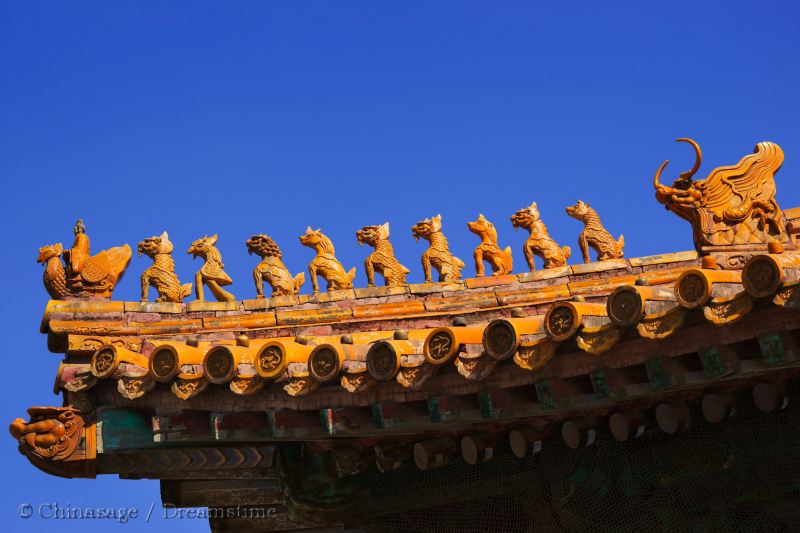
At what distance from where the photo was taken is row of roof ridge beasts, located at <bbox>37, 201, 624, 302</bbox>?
34.7 feet

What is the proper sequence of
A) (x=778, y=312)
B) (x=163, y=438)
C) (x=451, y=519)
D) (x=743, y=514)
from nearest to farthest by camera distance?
(x=778, y=312) < (x=743, y=514) < (x=163, y=438) < (x=451, y=519)

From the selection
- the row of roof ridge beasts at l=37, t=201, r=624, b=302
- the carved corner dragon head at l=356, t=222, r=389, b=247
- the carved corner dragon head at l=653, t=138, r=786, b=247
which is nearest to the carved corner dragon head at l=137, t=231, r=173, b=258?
the row of roof ridge beasts at l=37, t=201, r=624, b=302

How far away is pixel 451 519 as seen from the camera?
10.2m

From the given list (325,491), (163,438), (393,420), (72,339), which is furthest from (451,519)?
(72,339)

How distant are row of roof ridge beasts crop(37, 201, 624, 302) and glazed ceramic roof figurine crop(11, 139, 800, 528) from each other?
17 mm

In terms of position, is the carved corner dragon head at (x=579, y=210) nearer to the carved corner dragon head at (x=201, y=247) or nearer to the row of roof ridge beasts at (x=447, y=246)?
the row of roof ridge beasts at (x=447, y=246)

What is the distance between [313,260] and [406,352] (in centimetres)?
270

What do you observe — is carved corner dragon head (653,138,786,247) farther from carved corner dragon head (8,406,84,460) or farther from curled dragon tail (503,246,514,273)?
carved corner dragon head (8,406,84,460)

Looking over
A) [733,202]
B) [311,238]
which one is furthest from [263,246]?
[733,202]

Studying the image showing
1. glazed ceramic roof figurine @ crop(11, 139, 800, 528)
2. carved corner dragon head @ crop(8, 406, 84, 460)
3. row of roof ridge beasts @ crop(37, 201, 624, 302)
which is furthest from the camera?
row of roof ridge beasts @ crop(37, 201, 624, 302)

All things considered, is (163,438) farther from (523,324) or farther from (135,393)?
(523,324)

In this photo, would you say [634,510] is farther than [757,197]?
No

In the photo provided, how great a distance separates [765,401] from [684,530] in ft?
4.12

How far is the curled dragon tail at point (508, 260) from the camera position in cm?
1085
